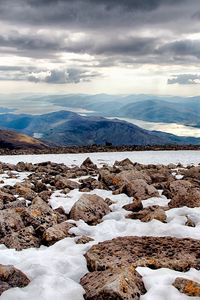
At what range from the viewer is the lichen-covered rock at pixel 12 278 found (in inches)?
332

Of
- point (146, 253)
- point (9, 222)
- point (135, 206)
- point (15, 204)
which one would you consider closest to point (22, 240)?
point (9, 222)

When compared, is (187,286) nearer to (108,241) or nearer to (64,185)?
(108,241)

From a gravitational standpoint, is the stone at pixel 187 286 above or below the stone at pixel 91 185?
above

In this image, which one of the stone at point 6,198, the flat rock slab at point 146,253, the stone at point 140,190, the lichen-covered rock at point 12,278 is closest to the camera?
the lichen-covered rock at point 12,278

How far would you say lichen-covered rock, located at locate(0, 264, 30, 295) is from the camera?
8.44m

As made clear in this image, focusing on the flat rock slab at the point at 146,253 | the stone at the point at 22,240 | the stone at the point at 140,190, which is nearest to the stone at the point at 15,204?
the stone at the point at 22,240

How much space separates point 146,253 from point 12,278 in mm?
3300

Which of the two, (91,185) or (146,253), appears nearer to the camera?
(146,253)

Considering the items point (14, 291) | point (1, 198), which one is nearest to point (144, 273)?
point (14, 291)

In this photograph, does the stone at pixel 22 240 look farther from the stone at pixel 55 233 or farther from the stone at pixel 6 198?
the stone at pixel 6 198

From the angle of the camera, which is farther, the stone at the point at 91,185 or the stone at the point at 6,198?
the stone at the point at 91,185

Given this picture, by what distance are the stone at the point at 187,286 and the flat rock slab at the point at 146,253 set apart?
98cm

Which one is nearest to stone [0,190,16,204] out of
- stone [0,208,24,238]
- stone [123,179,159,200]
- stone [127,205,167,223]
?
stone [0,208,24,238]

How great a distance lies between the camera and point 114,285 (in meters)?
7.42
